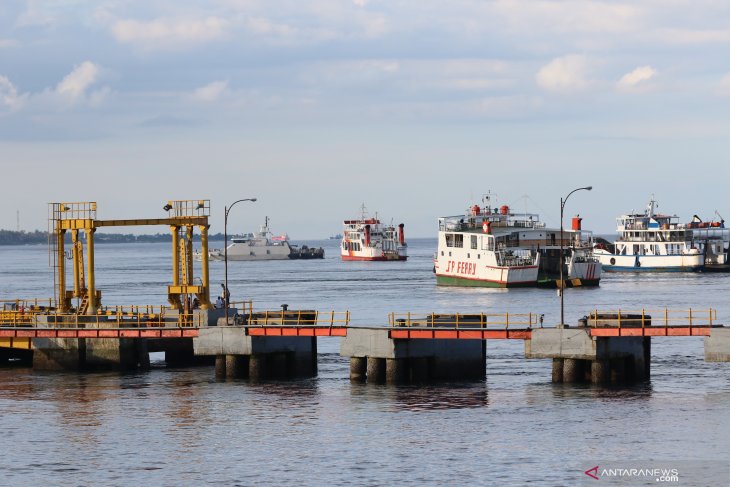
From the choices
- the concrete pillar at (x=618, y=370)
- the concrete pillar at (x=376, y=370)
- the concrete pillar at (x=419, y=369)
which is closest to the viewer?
the concrete pillar at (x=618, y=370)

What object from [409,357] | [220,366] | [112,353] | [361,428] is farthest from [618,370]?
[112,353]

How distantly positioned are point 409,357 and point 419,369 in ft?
3.42

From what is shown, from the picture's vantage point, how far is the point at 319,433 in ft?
173

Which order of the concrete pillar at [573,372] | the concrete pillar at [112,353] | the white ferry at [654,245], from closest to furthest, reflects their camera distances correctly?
1. the concrete pillar at [573,372]
2. the concrete pillar at [112,353]
3. the white ferry at [654,245]

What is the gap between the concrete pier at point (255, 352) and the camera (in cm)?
6719

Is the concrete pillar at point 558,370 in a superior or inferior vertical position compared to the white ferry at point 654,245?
inferior

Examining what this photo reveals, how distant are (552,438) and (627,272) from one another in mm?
148480

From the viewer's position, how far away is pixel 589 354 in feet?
200

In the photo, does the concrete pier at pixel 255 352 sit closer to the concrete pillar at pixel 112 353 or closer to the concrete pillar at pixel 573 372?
the concrete pillar at pixel 112 353

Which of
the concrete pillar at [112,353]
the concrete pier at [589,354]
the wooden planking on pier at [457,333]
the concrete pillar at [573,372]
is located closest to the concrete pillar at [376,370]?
the wooden planking on pier at [457,333]

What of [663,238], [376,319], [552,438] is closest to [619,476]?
[552,438]

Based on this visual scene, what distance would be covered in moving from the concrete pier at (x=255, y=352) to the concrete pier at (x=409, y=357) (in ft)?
13.7

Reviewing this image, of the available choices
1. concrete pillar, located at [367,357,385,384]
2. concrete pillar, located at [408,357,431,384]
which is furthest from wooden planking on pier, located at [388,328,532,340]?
concrete pillar, located at [367,357,385,384]

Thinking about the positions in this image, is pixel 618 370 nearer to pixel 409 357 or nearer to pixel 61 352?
pixel 409 357
